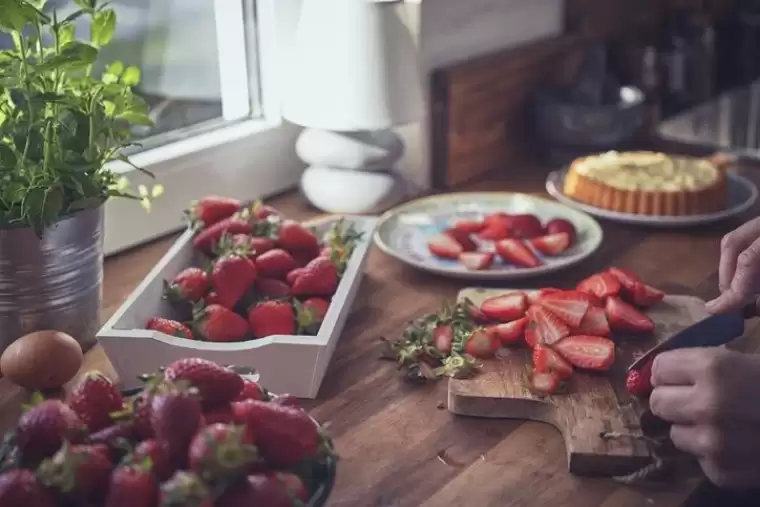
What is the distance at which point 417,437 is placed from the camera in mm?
917

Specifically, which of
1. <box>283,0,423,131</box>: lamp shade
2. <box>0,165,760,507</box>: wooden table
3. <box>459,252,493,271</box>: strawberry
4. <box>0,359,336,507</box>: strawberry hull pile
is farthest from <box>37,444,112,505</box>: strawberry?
<box>283,0,423,131</box>: lamp shade

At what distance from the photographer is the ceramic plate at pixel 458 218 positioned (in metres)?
1.25

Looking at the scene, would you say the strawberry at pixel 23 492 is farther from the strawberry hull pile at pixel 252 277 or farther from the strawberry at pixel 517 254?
the strawberry at pixel 517 254

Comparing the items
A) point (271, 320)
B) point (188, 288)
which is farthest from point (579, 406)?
point (188, 288)

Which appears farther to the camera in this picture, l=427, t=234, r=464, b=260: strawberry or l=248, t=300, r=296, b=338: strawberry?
l=427, t=234, r=464, b=260: strawberry

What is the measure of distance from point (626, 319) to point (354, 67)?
1.79 ft

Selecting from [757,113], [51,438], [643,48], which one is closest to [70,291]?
[51,438]

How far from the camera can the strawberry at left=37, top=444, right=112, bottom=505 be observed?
0.63 m

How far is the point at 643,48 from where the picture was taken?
1.97m

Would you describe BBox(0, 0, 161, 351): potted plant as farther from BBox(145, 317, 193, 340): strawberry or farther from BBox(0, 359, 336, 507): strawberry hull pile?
BBox(0, 359, 336, 507): strawberry hull pile

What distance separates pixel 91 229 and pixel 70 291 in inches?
2.6

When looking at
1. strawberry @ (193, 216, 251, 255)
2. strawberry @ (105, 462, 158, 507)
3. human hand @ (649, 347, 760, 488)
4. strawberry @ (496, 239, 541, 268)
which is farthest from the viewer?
strawberry @ (496, 239, 541, 268)

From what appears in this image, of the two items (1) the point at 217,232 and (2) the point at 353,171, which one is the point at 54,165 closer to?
(1) the point at 217,232

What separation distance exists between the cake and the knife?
0.41 m
